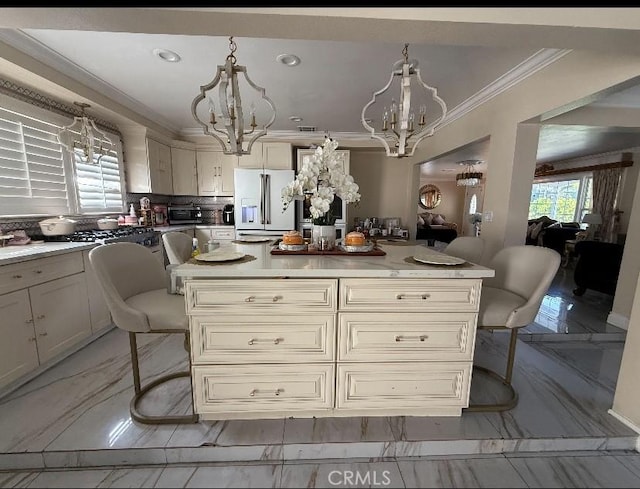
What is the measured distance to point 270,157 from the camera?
177 inches

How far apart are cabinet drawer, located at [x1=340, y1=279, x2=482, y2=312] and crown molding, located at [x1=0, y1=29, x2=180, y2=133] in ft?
9.62

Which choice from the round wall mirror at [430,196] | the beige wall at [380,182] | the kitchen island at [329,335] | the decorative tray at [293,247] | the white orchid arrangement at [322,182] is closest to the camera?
the kitchen island at [329,335]

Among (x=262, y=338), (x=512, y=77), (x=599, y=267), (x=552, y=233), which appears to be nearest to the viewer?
(x=262, y=338)

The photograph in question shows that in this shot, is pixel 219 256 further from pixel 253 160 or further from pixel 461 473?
pixel 253 160

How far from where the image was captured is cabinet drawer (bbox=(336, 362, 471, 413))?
1444 millimetres

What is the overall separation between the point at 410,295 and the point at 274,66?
2333 millimetres

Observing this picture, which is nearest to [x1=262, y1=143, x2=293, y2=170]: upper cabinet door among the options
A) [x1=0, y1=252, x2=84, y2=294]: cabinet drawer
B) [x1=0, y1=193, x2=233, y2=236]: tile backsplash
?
[x1=0, y1=193, x2=233, y2=236]: tile backsplash

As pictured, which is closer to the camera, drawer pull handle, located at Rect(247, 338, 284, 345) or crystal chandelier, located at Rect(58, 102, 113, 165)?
drawer pull handle, located at Rect(247, 338, 284, 345)

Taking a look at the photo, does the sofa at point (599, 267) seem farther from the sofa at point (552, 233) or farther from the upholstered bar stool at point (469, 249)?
the sofa at point (552, 233)

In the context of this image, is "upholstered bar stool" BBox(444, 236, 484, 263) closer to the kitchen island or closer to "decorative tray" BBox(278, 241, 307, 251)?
the kitchen island

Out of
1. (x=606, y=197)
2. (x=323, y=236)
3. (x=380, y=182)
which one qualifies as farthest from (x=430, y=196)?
(x=323, y=236)

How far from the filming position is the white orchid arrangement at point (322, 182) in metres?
1.60

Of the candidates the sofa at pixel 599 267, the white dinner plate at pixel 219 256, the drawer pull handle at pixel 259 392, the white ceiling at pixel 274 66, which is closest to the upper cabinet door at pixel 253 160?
the white ceiling at pixel 274 66

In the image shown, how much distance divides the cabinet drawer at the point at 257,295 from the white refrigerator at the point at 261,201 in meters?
3.09
